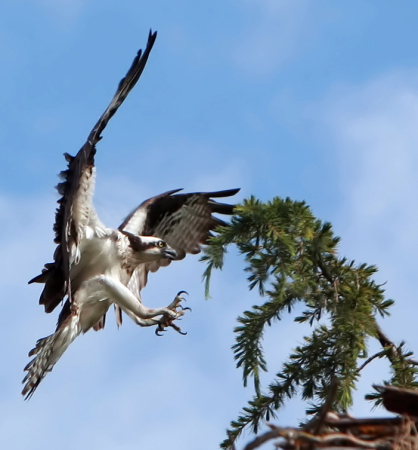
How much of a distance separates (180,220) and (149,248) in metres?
0.82

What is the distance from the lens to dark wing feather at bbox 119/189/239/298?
8391 mm

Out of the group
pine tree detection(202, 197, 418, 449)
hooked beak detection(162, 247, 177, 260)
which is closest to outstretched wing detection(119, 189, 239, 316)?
hooked beak detection(162, 247, 177, 260)

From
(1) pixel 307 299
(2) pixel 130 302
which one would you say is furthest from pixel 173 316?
(1) pixel 307 299

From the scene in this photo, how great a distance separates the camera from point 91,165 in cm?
669

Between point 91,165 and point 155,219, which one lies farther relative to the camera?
point 155,219

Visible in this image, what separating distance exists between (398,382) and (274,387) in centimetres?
59

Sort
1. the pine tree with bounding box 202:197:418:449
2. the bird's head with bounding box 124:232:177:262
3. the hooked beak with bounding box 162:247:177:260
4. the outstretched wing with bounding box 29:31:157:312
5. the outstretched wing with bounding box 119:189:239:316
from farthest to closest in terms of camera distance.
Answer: the outstretched wing with bounding box 119:189:239:316 → the hooked beak with bounding box 162:247:177:260 → the bird's head with bounding box 124:232:177:262 → the outstretched wing with bounding box 29:31:157:312 → the pine tree with bounding box 202:197:418:449

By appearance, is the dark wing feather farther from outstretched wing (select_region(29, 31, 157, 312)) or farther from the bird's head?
outstretched wing (select_region(29, 31, 157, 312))

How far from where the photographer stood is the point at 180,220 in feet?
27.6

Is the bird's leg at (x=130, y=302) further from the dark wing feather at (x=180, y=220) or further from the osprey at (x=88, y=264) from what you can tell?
the dark wing feather at (x=180, y=220)

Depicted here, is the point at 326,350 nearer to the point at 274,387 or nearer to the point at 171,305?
the point at 274,387

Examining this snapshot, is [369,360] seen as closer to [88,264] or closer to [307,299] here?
[307,299]

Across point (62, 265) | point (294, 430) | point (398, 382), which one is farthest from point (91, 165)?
point (294, 430)

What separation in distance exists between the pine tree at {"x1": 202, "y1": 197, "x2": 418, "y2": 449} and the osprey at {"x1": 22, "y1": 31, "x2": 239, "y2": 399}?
2.20m
